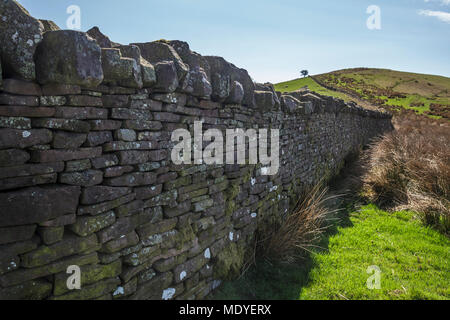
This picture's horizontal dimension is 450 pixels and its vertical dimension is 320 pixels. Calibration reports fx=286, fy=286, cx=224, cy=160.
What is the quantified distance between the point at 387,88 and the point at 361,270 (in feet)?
135

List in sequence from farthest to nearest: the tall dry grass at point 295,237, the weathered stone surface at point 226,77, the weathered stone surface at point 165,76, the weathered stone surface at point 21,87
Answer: the tall dry grass at point 295,237
the weathered stone surface at point 226,77
the weathered stone surface at point 165,76
the weathered stone surface at point 21,87

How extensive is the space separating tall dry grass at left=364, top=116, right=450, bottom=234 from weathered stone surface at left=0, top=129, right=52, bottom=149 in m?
6.36

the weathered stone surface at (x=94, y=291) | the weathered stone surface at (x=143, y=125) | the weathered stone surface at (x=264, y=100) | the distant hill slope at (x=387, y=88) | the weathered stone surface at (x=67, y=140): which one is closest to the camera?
the weathered stone surface at (x=67, y=140)

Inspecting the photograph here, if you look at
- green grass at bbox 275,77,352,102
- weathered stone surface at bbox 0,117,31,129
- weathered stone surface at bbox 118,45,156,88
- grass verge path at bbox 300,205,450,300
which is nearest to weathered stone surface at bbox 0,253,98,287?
weathered stone surface at bbox 0,117,31,129

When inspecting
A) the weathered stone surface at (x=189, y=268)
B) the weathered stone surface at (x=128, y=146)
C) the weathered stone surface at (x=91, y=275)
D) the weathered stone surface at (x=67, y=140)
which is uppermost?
the weathered stone surface at (x=67, y=140)

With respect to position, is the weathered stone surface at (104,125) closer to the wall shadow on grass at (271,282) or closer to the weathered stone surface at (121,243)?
the weathered stone surface at (121,243)

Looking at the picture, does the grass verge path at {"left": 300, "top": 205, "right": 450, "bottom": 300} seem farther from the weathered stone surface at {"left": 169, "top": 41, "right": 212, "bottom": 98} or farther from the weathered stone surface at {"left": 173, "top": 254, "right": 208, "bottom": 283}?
the weathered stone surface at {"left": 169, "top": 41, "right": 212, "bottom": 98}

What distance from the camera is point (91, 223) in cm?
211

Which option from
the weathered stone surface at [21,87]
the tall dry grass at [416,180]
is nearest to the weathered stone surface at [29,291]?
the weathered stone surface at [21,87]

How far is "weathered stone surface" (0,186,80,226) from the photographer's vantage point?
1.71m

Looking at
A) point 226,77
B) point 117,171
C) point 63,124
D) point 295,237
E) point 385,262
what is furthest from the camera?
point 295,237

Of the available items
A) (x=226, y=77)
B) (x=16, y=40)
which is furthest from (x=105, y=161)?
(x=226, y=77)

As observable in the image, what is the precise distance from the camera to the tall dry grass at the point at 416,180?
5660 millimetres

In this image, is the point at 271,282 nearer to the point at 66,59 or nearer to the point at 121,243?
the point at 121,243
